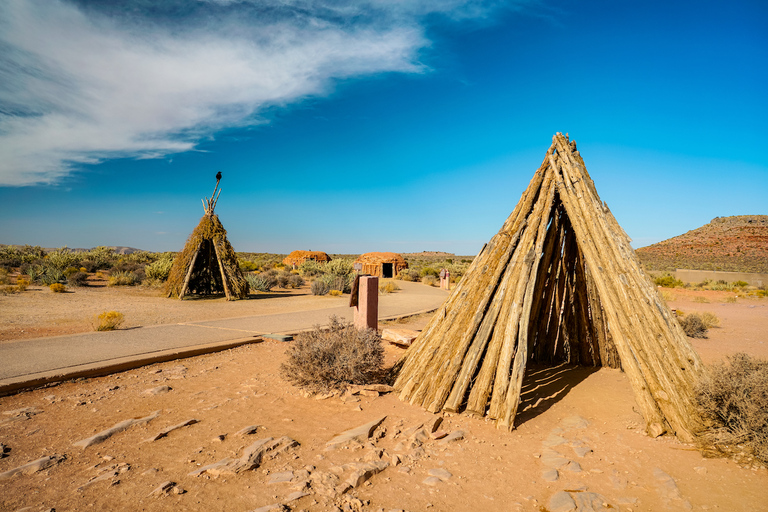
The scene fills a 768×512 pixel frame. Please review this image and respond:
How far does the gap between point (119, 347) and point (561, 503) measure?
6.81 meters

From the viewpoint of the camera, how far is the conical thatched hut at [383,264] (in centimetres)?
2966

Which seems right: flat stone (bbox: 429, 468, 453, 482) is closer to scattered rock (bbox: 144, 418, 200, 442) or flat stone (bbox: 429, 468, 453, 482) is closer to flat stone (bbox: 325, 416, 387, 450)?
flat stone (bbox: 325, 416, 387, 450)

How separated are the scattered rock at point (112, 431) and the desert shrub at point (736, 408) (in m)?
5.30

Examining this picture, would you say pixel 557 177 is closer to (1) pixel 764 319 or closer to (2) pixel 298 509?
(2) pixel 298 509

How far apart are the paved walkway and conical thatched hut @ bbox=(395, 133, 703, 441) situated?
12.9 feet

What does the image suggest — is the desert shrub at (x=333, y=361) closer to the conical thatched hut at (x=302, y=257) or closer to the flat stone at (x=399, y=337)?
the flat stone at (x=399, y=337)

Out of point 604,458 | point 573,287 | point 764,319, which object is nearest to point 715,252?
point 764,319

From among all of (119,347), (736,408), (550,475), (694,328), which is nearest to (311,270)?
(119,347)

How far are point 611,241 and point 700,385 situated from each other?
5.47 feet

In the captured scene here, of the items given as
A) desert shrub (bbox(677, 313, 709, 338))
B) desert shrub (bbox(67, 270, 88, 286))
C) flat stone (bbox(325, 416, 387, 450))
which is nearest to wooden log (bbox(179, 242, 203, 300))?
desert shrub (bbox(67, 270, 88, 286))

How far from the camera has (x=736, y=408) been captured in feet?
12.0

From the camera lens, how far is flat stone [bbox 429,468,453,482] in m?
3.21

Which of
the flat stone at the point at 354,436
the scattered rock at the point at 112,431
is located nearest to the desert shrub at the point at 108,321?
the scattered rock at the point at 112,431

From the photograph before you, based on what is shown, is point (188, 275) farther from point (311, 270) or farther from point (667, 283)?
point (667, 283)
